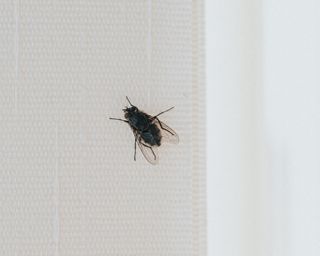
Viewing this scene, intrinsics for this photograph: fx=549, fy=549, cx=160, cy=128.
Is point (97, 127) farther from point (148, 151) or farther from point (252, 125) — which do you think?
point (252, 125)

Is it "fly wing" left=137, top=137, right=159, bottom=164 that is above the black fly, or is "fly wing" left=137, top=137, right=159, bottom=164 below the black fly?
below

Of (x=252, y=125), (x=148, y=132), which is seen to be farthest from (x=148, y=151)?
(x=252, y=125)

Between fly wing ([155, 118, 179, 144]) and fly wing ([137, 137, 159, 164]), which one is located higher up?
fly wing ([155, 118, 179, 144])

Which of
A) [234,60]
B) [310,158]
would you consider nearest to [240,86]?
[234,60]

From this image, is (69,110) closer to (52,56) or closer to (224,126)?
(52,56)
